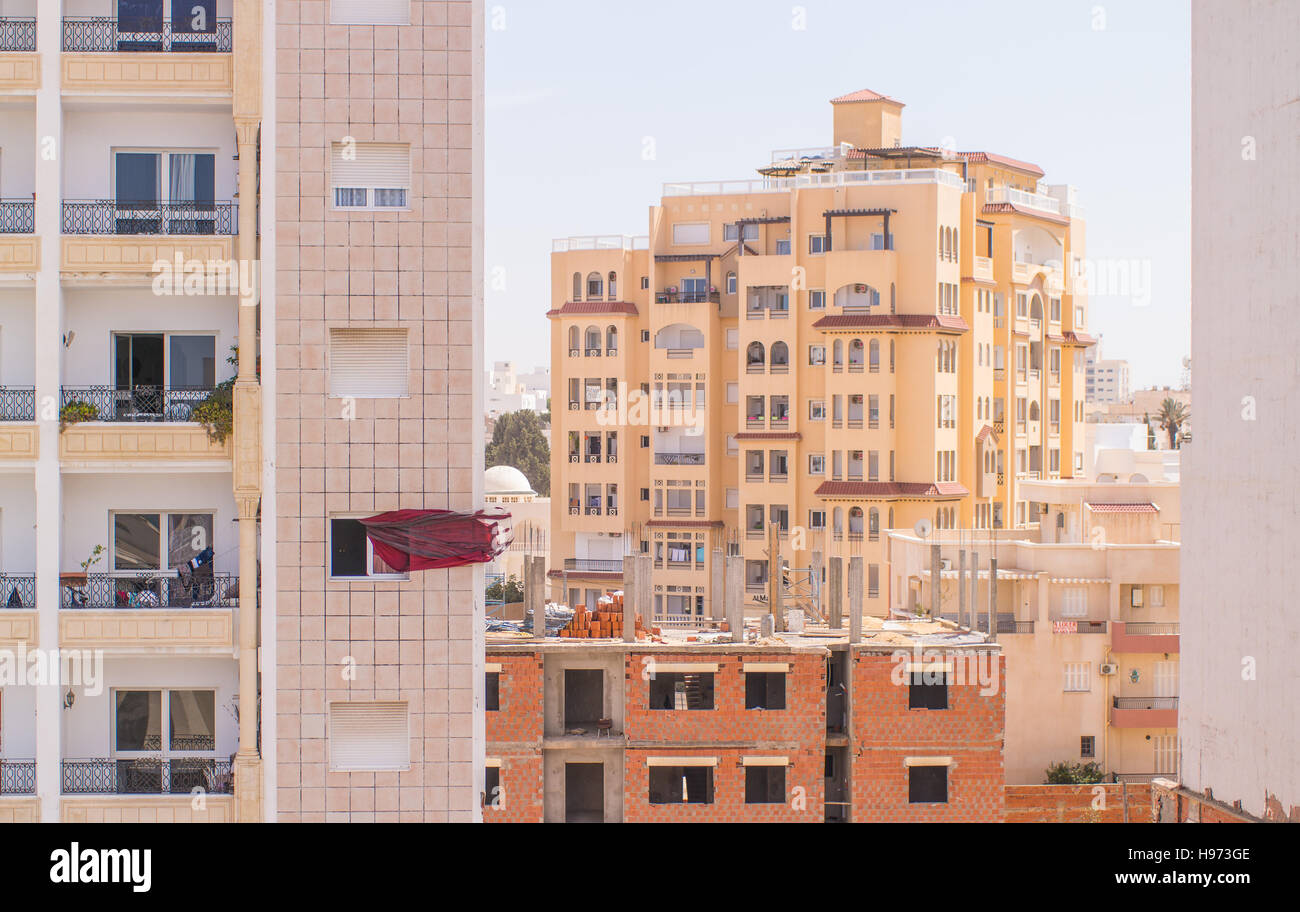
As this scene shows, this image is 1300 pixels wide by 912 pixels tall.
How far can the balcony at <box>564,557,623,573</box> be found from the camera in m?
76.9

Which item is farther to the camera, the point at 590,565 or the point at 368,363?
the point at 590,565

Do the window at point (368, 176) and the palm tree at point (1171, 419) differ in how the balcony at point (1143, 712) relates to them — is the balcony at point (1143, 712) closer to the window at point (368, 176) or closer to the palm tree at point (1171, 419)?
the window at point (368, 176)

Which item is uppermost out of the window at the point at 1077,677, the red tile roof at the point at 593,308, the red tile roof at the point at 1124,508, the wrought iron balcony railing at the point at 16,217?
the red tile roof at the point at 593,308

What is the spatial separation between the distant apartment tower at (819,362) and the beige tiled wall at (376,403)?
46.4 metres

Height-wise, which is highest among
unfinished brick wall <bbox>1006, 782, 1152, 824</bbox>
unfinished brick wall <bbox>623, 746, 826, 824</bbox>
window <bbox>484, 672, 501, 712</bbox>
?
window <bbox>484, 672, 501, 712</bbox>

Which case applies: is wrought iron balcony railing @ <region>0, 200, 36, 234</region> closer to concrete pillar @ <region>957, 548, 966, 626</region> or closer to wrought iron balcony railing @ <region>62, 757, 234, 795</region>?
wrought iron balcony railing @ <region>62, 757, 234, 795</region>

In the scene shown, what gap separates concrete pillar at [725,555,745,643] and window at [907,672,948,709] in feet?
15.7

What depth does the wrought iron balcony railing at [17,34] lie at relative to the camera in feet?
59.4

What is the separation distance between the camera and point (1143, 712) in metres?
Answer: 50.1

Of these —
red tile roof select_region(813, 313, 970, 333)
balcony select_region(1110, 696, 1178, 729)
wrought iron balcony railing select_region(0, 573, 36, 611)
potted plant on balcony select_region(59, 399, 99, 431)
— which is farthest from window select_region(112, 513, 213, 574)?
red tile roof select_region(813, 313, 970, 333)

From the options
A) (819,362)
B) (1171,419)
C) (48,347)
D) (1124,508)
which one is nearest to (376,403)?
(48,347)

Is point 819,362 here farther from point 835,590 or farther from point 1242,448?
point 1242,448

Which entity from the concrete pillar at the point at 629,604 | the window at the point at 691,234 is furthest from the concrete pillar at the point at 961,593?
the window at the point at 691,234

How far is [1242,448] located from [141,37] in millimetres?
18272
